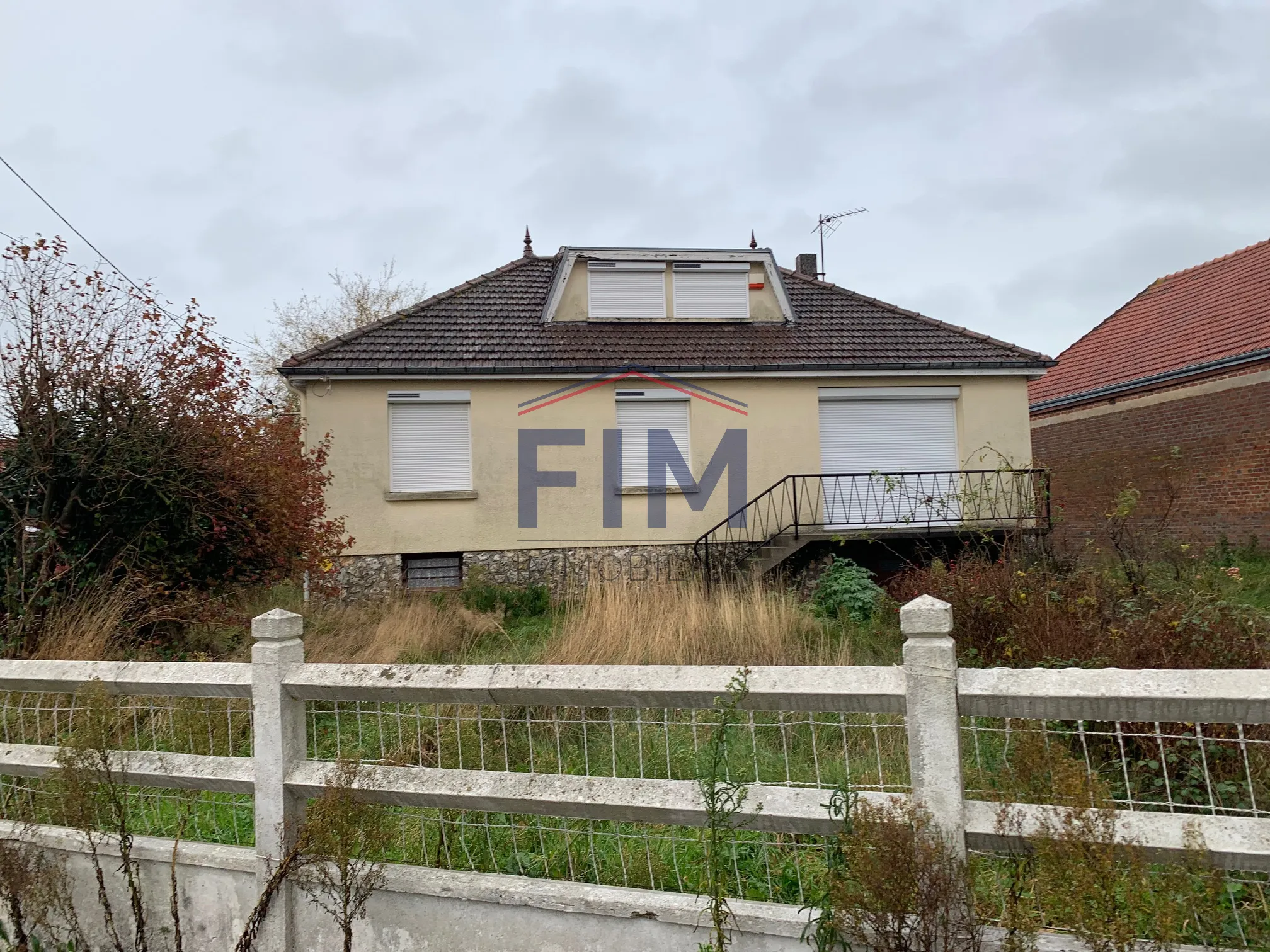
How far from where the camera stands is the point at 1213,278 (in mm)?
16109

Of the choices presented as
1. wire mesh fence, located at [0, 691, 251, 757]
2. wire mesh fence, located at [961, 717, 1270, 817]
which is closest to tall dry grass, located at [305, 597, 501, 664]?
wire mesh fence, located at [0, 691, 251, 757]

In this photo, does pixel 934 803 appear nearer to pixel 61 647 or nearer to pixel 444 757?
pixel 444 757

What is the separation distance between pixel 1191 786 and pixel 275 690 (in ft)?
13.3

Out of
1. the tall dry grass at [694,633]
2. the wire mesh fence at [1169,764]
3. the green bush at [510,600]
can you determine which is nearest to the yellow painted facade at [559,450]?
the green bush at [510,600]

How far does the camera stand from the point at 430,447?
12789 millimetres

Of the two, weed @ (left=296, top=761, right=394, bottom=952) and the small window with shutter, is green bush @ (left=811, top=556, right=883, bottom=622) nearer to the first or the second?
the small window with shutter

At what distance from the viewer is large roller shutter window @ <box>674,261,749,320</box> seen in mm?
14539

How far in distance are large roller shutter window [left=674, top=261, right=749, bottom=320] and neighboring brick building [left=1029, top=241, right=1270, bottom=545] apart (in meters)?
6.61

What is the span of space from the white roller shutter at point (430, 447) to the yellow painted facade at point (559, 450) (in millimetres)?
157

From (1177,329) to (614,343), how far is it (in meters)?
10.6

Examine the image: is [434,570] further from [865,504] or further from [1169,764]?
[1169,764]

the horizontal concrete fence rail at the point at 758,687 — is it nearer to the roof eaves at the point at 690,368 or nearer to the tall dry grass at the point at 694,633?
the tall dry grass at the point at 694,633

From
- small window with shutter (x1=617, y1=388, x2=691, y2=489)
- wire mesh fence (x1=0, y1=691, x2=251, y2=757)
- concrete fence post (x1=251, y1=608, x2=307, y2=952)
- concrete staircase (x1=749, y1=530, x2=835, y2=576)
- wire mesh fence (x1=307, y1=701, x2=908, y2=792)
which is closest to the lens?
concrete fence post (x1=251, y1=608, x2=307, y2=952)

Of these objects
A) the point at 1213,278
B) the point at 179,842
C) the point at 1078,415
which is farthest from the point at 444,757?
the point at 1213,278
